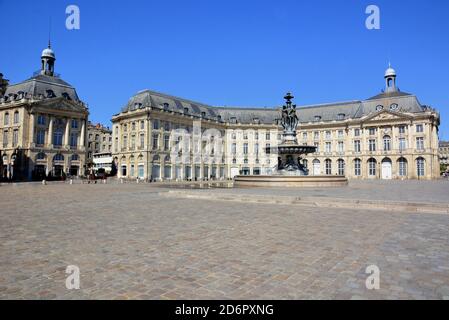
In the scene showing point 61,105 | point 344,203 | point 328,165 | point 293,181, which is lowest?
point 344,203

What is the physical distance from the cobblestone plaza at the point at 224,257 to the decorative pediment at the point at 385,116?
2417 inches

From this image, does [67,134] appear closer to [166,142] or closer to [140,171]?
[140,171]

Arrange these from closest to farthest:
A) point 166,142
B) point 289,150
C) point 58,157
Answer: point 289,150
point 58,157
point 166,142

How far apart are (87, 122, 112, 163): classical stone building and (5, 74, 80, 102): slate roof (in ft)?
99.9

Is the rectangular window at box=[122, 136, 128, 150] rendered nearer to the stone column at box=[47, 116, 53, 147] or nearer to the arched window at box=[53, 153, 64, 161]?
the arched window at box=[53, 153, 64, 161]

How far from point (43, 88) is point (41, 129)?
8286mm

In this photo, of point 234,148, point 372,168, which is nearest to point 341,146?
point 372,168

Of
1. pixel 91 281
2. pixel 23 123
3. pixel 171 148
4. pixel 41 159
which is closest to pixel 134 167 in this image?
pixel 171 148

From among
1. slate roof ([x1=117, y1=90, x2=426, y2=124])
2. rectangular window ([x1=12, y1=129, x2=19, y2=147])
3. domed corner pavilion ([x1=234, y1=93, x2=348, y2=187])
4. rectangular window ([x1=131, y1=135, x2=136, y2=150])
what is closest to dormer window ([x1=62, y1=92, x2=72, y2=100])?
rectangular window ([x1=12, y1=129, x2=19, y2=147])

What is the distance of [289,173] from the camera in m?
29.9

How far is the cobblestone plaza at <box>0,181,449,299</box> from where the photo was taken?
3868 mm

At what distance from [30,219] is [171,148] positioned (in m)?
51.2

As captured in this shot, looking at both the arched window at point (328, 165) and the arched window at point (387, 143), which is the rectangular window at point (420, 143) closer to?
the arched window at point (387, 143)

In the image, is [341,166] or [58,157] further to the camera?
[341,166]
